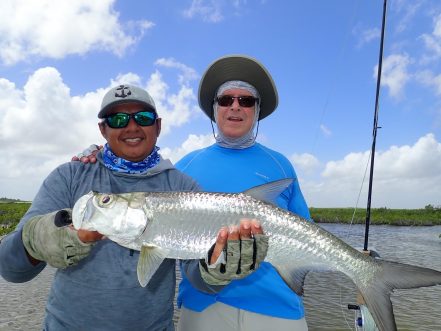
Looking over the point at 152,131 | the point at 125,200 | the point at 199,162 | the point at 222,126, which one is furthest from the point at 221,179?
the point at 125,200

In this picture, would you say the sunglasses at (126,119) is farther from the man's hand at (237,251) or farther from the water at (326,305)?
the water at (326,305)

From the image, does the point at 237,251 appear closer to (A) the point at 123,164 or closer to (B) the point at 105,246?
(B) the point at 105,246

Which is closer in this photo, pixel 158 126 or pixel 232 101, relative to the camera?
pixel 158 126

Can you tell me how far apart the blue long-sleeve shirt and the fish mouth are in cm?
113

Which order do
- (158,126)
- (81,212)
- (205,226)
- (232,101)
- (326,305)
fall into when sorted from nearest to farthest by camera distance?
(81,212) → (205,226) → (158,126) → (232,101) → (326,305)

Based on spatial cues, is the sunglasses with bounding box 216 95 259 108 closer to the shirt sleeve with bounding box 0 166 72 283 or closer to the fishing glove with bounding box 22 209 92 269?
the shirt sleeve with bounding box 0 166 72 283

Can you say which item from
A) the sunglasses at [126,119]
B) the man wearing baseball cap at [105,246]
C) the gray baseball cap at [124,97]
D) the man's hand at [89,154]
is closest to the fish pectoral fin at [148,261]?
the man wearing baseball cap at [105,246]

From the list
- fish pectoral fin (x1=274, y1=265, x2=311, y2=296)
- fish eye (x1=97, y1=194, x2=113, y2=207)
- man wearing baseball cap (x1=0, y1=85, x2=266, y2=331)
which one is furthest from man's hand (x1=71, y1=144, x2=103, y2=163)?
fish pectoral fin (x1=274, y1=265, x2=311, y2=296)

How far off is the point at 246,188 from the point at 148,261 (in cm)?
147

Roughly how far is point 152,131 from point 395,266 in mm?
2485

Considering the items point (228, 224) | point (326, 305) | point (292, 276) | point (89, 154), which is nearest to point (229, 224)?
point (228, 224)

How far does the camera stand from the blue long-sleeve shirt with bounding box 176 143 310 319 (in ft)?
12.5

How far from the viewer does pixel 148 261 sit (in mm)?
2961

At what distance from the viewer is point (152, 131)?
11.4 feet
